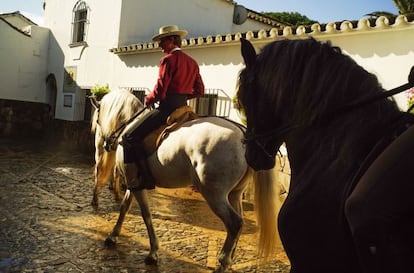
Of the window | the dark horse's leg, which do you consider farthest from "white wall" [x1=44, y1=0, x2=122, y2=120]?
the dark horse's leg

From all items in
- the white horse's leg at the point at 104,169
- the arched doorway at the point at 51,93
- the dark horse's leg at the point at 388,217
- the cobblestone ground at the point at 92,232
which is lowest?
the cobblestone ground at the point at 92,232

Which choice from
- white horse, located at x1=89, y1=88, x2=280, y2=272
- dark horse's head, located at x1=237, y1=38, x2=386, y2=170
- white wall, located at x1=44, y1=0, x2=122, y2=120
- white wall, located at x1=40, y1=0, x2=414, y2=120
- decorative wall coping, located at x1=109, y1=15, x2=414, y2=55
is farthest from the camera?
white wall, located at x1=44, y1=0, x2=122, y2=120

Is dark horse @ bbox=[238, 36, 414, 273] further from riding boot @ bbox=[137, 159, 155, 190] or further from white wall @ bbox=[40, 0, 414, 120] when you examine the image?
white wall @ bbox=[40, 0, 414, 120]

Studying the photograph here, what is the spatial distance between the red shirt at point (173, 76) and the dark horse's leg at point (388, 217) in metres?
3.16

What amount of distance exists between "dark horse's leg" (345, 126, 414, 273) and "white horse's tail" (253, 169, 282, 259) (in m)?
1.99

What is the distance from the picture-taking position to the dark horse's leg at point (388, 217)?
1281 mm

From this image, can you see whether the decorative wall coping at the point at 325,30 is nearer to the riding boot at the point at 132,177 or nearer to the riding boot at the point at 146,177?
the riding boot at the point at 146,177

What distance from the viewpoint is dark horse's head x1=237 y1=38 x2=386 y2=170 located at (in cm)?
173

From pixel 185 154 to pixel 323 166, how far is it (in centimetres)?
241

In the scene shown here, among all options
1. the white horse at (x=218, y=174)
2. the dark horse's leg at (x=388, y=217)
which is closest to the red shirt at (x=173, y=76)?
the white horse at (x=218, y=174)

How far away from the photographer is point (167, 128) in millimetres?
4191

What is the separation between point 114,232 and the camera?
4.56 meters

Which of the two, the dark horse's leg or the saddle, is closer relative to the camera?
the dark horse's leg

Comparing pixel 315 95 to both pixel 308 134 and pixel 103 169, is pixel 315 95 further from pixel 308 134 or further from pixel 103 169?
pixel 103 169
